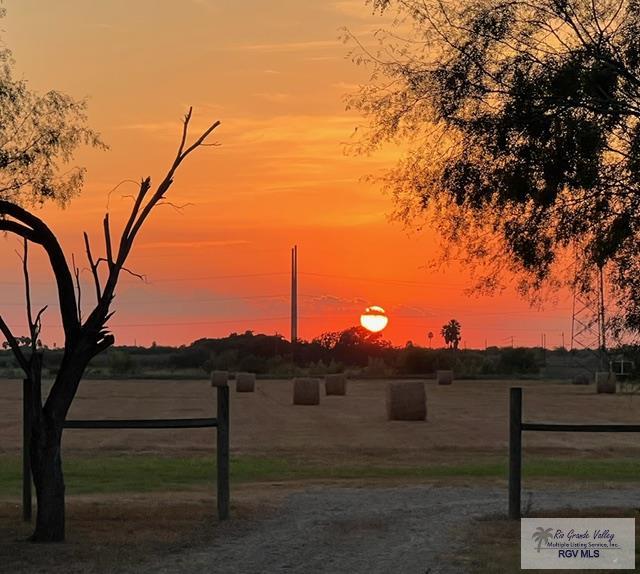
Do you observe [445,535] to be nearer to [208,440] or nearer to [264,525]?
[264,525]

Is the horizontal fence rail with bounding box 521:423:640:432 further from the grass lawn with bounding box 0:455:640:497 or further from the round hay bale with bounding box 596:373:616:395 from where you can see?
the round hay bale with bounding box 596:373:616:395

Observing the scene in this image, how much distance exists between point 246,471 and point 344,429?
529 inches

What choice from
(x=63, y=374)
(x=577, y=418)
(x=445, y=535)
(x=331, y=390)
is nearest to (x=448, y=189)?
(x=445, y=535)

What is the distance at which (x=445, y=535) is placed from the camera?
41.2 ft

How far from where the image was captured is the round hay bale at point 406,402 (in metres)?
39.9

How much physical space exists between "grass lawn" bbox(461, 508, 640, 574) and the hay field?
37.1 feet

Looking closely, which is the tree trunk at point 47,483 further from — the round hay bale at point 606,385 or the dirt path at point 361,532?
the round hay bale at point 606,385

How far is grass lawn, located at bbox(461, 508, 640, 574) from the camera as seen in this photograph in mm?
10766

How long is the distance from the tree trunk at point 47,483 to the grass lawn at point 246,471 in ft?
19.4

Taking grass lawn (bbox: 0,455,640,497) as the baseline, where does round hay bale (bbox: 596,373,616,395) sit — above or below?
above

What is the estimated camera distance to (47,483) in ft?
40.0

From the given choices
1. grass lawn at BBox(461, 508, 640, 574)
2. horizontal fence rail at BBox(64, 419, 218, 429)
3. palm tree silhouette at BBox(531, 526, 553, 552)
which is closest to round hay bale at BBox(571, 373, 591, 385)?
grass lawn at BBox(461, 508, 640, 574)

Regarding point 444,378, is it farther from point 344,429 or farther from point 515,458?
point 515,458
